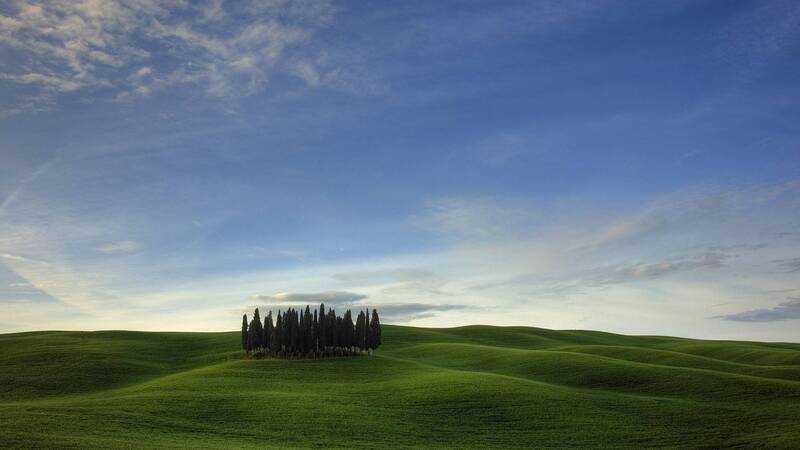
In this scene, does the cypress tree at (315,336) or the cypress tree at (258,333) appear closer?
the cypress tree at (315,336)

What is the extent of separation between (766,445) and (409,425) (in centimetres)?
2671

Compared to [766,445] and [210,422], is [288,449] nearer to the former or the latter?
[210,422]

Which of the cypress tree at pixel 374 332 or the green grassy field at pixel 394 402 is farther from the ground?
the cypress tree at pixel 374 332

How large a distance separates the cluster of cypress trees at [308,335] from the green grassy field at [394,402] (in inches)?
273

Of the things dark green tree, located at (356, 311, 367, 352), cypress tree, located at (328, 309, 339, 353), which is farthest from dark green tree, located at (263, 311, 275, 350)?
dark green tree, located at (356, 311, 367, 352)

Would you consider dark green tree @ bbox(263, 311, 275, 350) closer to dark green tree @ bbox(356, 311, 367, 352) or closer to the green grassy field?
the green grassy field

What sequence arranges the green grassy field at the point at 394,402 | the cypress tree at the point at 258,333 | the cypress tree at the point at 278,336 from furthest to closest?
the cypress tree at the point at 258,333, the cypress tree at the point at 278,336, the green grassy field at the point at 394,402

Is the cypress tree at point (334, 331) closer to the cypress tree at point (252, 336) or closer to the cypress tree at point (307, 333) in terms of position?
the cypress tree at point (307, 333)

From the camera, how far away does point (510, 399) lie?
5441cm

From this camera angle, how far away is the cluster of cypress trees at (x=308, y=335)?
90.4 meters

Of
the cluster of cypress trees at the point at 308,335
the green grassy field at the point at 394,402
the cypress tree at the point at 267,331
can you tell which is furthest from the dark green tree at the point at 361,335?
the cypress tree at the point at 267,331

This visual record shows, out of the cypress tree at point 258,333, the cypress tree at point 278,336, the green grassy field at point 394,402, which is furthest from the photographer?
the cypress tree at point 258,333

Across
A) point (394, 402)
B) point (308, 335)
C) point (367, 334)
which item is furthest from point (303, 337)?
point (394, 402)

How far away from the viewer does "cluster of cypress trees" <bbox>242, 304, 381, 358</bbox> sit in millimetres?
90375
